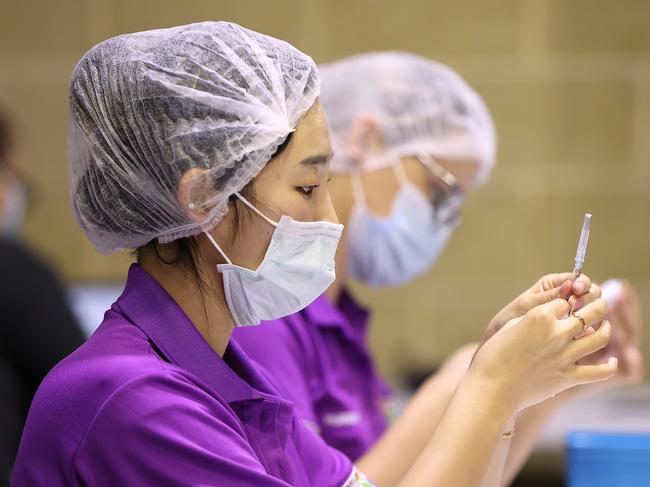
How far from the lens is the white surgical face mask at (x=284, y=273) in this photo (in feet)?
3.84

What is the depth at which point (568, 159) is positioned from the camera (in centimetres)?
321

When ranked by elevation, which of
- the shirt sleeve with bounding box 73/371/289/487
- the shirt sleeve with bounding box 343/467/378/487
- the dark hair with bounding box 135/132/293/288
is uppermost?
the dark hair with bounding box 135/132/293/288

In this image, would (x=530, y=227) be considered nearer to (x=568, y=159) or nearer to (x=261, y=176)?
(x=568, y=159)

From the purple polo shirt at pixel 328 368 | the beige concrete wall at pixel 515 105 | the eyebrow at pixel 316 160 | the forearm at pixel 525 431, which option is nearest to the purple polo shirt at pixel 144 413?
the eyebrow at pixel 316 160

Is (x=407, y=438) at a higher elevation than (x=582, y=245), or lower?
lower

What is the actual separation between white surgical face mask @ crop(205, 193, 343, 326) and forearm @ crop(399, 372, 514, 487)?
0.24 meters

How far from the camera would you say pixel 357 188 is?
2014 millimetres

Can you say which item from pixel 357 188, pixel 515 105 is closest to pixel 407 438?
pixel 357 188

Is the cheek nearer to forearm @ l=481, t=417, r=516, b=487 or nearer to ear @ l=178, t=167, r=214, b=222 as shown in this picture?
ear @ l=178, t=167, r=214, b=222

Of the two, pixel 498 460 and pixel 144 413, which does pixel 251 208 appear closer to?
pixel 144 413

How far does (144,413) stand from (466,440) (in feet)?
1.17

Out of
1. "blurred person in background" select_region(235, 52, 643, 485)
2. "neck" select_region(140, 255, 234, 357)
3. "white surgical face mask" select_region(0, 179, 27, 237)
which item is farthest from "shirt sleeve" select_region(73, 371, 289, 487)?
"white surgical face mask" select_region(0, 179, 27, 237)

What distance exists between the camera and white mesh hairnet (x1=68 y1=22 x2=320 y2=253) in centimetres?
109

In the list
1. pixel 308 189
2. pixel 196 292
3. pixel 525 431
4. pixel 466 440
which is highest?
pixel 308 189
